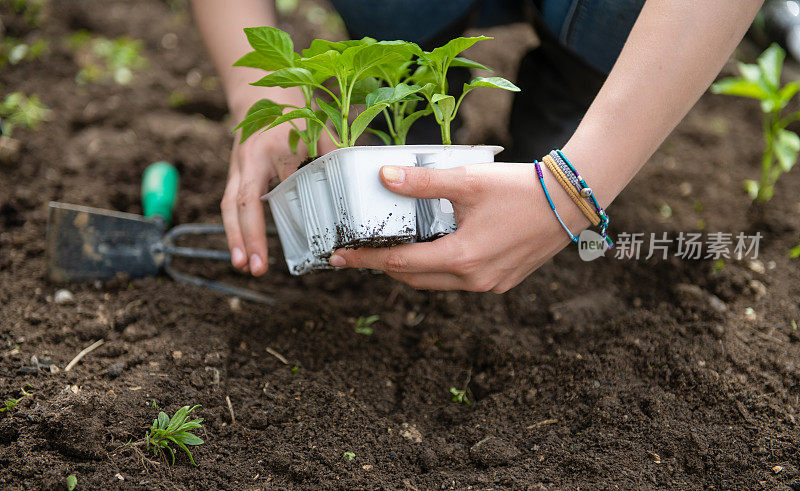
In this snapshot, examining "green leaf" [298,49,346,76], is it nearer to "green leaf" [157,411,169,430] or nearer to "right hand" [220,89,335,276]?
"right hand" [220,89,335,276]

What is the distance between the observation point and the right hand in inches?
54.5

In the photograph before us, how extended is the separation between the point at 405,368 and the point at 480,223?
19.2 inches

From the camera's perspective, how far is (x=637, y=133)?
1149mm

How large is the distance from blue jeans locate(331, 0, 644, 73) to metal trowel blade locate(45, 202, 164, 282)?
0.85m

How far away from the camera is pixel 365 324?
1559mm

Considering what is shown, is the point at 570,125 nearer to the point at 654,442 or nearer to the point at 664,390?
the point at 664,390

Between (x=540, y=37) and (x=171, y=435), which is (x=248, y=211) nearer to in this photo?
(x=171, y=435)

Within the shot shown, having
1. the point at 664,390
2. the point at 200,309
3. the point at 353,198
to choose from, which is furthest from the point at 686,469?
the point at 200,309

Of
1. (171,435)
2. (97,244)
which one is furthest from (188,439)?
(97,244)

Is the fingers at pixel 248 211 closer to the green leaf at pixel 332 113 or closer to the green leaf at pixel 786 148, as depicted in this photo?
the green leaf at pixel 332 113

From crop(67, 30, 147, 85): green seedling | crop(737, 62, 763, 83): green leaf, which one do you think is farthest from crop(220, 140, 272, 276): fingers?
crop(737, 62, 763, 83): green leaf

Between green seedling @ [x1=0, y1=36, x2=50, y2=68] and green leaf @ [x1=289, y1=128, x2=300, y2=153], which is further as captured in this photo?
green seedling @ [x1=0, y1=36, x2=50, y2=68]

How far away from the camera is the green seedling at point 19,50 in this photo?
234 cm

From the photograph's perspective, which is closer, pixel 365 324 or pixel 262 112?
pixel 262 112
